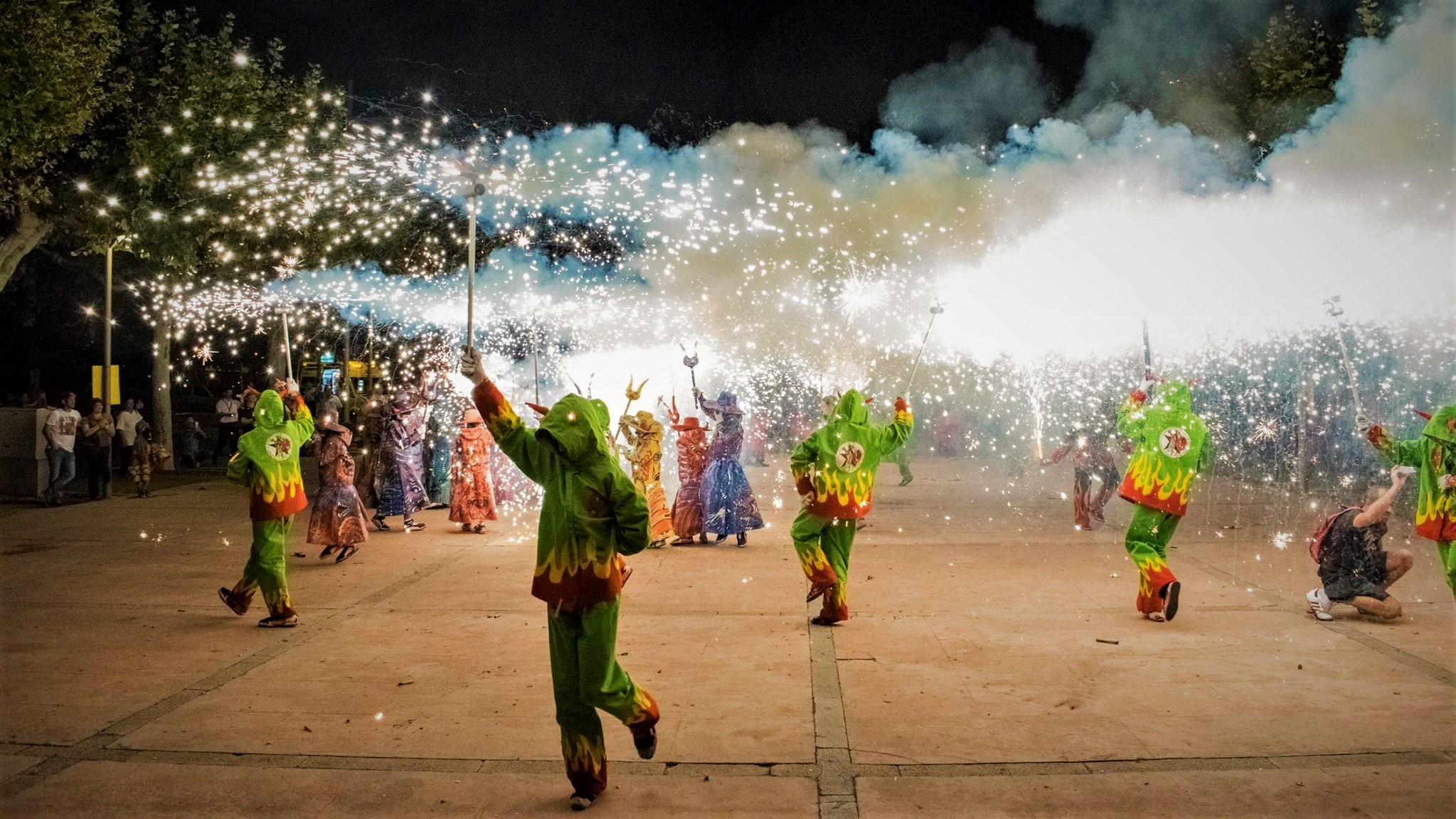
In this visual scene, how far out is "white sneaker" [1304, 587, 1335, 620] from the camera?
7.22 metres

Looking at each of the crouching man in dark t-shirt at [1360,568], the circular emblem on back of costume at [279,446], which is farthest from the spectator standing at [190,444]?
the crouching man in dark t-shirt at [1360,568]

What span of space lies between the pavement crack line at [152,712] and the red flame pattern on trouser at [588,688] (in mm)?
2132

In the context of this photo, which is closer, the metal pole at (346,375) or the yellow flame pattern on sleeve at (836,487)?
the yellow flame pattern on sleeve at (836,487)

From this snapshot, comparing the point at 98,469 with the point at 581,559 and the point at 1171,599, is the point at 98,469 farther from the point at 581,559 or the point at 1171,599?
the point at 1171,599

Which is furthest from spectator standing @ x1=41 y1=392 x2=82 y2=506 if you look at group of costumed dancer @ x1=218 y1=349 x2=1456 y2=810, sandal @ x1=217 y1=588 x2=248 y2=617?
sandal @ x1=217 y1=588 x2=248 y2=617

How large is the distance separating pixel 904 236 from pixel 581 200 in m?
4.87

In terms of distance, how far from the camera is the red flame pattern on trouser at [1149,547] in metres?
7.21

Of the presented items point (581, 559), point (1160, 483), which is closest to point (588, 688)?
point (581, 559)

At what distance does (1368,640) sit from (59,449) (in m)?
15.2

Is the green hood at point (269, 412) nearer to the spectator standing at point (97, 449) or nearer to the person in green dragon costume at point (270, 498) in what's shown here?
the person in green dragon costume at point (270, 498)

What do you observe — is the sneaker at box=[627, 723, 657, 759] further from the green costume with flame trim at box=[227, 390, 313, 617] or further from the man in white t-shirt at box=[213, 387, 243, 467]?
the man in white t-shirt at box=[213, 387, 243, 467]

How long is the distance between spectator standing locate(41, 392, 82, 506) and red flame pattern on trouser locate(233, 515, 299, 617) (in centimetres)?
887

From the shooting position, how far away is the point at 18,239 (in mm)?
15164

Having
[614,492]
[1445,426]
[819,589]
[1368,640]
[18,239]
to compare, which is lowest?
[1368,640]
